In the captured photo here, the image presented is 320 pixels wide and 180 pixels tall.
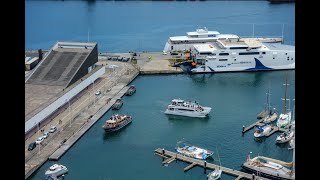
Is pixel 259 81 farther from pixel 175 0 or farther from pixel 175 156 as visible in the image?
pixel 175 0

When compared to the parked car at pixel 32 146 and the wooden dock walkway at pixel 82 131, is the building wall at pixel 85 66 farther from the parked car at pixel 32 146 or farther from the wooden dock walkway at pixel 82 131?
the parked car at pixel 32 146

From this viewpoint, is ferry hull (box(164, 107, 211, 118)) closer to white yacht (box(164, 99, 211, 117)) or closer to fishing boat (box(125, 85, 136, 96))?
white yacht (box(164, 99, 211, 117))

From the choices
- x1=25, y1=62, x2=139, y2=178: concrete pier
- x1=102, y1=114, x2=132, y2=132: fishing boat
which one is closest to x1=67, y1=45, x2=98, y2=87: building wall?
x1=25, y1=62, x2=139, y2=178: concrete pier

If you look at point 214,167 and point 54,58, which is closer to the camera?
point 214,167

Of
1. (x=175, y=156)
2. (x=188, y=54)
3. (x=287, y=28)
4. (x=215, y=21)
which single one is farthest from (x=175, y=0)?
(x=175, y=156)

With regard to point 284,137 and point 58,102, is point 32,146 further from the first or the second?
point 284,137

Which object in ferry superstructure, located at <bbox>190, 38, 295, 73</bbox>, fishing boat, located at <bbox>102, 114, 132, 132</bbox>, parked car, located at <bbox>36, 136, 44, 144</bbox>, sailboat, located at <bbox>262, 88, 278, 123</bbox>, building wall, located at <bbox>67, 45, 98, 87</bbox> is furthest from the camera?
ferry superstructure, located at <bbox>190, 38, 295, 73</bbox>

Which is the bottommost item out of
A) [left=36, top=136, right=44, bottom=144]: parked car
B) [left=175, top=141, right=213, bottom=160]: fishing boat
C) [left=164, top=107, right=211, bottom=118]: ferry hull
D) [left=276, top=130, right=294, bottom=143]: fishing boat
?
[left=175, top=141, right=213, bottom=160]: fishing boat

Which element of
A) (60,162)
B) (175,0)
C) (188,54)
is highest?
(175,0)
